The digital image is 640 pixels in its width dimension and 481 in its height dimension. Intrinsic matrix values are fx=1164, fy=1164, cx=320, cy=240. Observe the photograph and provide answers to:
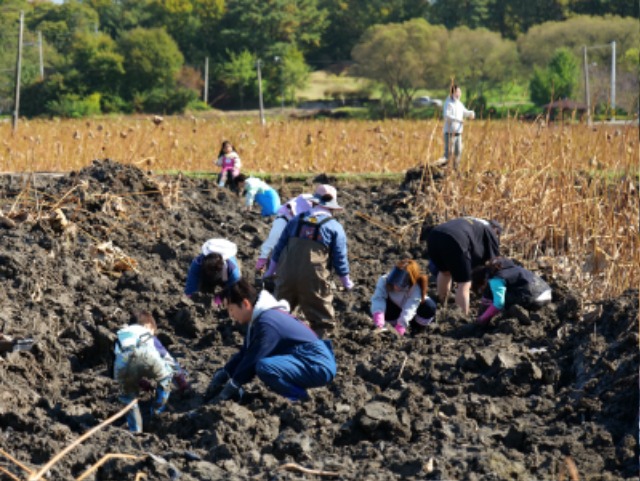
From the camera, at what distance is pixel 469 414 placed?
6.92 metres

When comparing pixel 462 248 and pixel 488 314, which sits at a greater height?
pixel 462 248

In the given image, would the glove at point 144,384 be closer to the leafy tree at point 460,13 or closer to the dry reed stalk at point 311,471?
→ the dry reed stalk at point 311,471

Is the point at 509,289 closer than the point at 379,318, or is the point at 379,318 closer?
the point at 509,289

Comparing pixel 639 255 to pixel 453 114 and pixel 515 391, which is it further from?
pixel 453 114

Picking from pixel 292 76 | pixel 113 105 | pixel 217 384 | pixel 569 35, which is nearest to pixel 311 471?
pixel 217 384

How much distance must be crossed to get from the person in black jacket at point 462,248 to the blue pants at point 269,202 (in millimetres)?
4919

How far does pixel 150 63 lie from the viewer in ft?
211

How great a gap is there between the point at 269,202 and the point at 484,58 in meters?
53.8

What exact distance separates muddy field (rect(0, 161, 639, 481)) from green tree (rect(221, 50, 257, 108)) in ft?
186

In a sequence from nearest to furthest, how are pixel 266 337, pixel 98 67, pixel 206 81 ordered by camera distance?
pixel 266 337
pixel 98 67
pixel 206 81

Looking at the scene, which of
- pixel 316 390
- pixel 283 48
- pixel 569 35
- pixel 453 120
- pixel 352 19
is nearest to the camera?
pixel 316 390

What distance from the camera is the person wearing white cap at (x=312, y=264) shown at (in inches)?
355

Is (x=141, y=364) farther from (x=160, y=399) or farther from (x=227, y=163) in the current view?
(x=227, y=163)

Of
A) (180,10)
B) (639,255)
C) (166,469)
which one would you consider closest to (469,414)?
(166,469)
